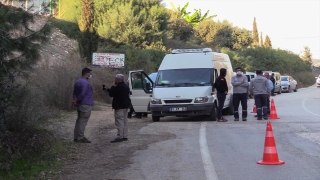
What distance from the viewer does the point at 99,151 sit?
11859mm

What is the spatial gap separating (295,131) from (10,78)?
835 centimetres

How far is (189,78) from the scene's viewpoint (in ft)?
62.0

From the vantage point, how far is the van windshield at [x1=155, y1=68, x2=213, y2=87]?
18.7m

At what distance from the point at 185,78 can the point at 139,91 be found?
70.6 inches

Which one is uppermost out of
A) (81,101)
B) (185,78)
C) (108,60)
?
(108,60)

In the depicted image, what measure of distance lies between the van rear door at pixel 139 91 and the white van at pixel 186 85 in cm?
54

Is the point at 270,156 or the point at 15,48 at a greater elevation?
the point at 15,48

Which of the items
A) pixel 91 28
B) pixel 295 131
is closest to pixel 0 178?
pixel 295 131

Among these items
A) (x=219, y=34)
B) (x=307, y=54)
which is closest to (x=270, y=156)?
(x=219, y=34)

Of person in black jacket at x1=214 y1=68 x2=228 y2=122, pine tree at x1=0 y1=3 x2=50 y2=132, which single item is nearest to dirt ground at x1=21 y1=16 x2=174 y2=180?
pine tree at x1=0 y1=3 x2=50 y2=132

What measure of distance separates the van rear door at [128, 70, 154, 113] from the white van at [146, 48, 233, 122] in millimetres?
537

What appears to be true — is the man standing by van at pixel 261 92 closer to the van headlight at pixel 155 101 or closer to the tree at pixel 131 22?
the van headlight at pixel 155 101

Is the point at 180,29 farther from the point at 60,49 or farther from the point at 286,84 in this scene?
the point at 60,49

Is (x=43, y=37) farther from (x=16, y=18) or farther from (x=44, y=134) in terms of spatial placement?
(x=44, y=134)
